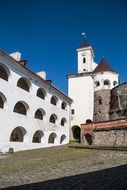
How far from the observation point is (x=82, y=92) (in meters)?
38.1

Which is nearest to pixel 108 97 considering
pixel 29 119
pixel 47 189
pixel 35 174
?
pixel 29 119

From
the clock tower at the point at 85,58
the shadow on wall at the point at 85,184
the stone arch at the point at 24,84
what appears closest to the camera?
the shadow on wall at the point at 85,184

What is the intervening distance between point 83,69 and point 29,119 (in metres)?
21.6

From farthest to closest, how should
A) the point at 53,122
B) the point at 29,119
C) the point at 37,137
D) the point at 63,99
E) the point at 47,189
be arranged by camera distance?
1. the point at 63,99
2. the point at 53,122
3. the point at 37,137
4. the point at 29,119
5. the point at 47,189

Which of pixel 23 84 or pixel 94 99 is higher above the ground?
pixel 94 99

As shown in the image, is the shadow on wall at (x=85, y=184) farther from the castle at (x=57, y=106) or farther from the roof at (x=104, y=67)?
the roof at (x=104, y=67)

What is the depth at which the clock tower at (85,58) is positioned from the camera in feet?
138

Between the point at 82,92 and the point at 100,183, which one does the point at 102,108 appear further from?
the point at 100,183

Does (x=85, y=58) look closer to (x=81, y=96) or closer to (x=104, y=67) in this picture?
(x=104, y=67)

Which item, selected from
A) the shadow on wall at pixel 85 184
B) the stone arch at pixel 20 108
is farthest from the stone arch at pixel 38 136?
the shadow on wall at pixel 85 184

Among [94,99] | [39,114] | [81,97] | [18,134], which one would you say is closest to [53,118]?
[39,114]

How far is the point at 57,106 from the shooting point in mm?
29516

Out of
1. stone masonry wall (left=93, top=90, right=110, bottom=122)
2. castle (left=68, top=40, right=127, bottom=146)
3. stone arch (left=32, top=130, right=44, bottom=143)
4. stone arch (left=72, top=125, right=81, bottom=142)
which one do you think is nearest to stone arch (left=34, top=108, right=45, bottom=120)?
stone arch (left=32, top=130, right=44, bottom=143)

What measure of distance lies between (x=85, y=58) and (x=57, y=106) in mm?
16362
